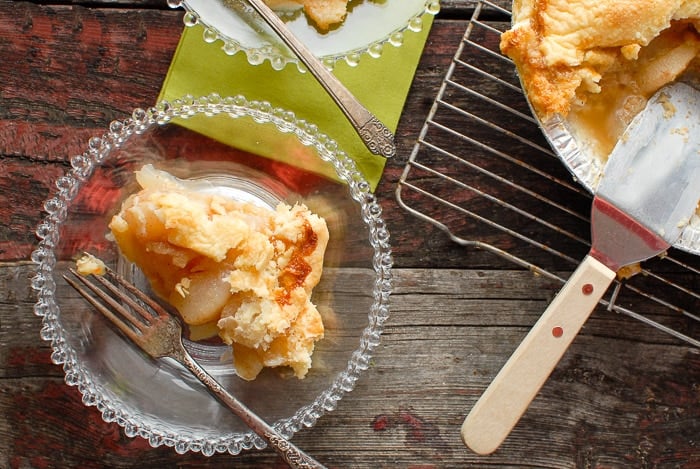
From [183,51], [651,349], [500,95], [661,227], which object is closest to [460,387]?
[651,349]

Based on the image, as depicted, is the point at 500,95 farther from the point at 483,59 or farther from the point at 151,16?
the point at 151,16

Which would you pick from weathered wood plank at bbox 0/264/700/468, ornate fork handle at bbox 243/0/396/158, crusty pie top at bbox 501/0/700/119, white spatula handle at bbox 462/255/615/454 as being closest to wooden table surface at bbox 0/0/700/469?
weathered wood plank at bbox 0/264/700/468

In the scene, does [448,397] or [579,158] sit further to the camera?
[448,397]

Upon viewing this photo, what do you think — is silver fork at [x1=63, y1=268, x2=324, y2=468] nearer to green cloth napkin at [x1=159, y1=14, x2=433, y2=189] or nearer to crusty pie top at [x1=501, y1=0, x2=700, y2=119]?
green cloth napkin at [x1=159, y1=14, x2=433, y2=189]

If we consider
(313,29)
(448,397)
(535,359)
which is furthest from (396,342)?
(313,29)

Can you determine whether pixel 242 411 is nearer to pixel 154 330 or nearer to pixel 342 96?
pixel 154 330
